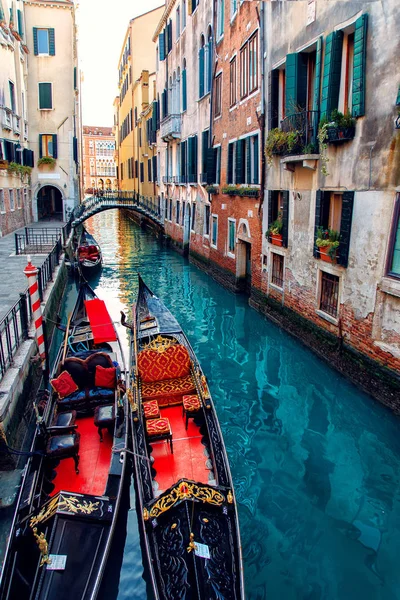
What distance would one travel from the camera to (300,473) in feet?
18.0

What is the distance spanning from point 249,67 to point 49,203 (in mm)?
18812

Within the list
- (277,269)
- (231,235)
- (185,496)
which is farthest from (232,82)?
(185,496)

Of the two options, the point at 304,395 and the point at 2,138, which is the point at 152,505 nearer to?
the point at 304,395

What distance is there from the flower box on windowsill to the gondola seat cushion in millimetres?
4487

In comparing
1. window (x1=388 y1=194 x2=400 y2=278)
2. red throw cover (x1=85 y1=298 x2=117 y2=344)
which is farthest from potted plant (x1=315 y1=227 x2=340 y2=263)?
red throw cover (x1=85 y1=298 x2=117 y2=344)

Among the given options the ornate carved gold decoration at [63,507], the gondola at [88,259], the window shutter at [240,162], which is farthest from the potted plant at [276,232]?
the gondola at [88,259]

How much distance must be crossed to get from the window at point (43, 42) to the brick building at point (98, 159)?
50.0 meters

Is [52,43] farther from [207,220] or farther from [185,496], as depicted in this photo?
[185,496]

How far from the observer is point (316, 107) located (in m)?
7.88

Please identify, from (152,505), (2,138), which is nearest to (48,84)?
(2,138)

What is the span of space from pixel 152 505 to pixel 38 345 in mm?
3975

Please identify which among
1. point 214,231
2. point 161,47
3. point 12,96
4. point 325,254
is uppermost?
point 161,47

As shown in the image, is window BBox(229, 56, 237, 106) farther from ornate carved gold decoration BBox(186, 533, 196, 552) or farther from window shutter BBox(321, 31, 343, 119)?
ornate carved gold decoration BBox(186, 533, 196, 552)

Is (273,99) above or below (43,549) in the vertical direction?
above
